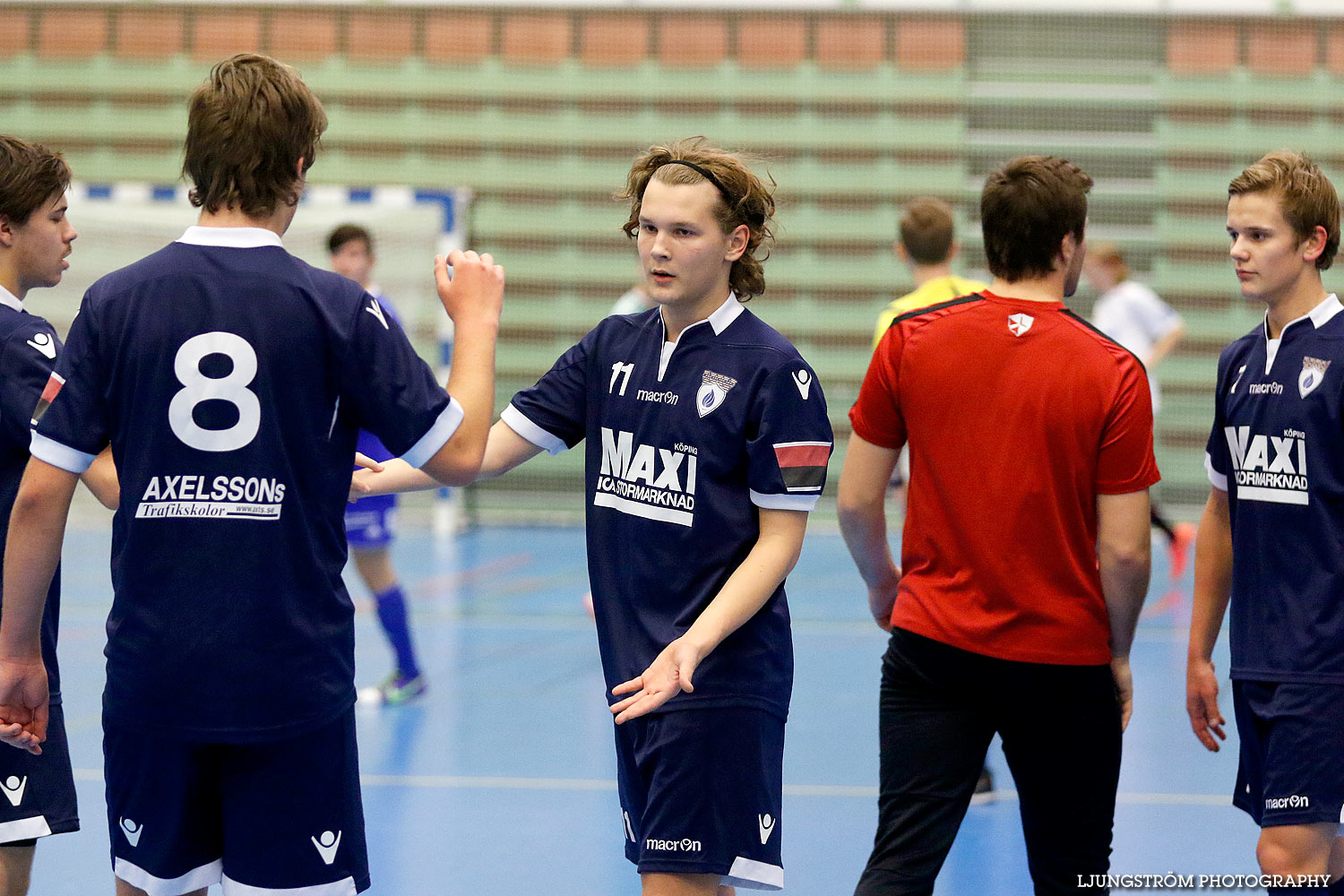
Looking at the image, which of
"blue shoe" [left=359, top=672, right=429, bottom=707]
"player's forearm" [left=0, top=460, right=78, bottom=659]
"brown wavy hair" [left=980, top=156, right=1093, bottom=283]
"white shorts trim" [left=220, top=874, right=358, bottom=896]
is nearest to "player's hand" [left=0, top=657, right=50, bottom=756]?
"player's forearm" [left=0, top=460, right=78, bottom=659]

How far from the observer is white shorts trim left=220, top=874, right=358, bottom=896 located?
75.6 inches

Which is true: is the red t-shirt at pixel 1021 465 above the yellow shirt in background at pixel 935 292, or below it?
below

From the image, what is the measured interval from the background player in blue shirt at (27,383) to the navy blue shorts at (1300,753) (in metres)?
2.23

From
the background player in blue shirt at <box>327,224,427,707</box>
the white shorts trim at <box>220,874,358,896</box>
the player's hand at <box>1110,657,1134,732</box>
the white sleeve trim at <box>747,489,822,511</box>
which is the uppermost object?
the white sleeve trim at <box>747,489,822,511</box>

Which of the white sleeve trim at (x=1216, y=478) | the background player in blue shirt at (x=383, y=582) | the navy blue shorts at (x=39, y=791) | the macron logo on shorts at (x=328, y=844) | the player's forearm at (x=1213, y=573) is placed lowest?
the background player in blue shirt at (x=383, y=582)

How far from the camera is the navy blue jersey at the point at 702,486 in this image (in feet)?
7.39

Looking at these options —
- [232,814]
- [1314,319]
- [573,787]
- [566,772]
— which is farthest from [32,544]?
[566,772]

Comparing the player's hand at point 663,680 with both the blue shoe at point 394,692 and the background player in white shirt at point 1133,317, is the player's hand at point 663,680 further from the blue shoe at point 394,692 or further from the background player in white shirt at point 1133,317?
the background player in white shirt at point 1133,317

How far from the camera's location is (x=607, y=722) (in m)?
5.12

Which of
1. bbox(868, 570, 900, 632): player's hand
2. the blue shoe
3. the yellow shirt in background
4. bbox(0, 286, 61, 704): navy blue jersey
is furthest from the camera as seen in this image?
the blue shoe

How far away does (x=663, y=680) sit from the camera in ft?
6.75

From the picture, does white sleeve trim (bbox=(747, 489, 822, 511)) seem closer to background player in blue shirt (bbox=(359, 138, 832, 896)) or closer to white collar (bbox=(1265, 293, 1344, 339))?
background player in blue shirt (bbox=(359, 138, 832, 896))

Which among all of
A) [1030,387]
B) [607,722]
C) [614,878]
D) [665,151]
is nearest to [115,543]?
[665,151]

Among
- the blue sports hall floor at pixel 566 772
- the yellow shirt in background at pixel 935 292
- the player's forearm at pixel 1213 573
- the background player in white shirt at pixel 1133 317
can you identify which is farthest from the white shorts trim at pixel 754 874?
the background player in white shirt at pixel 1133 317
